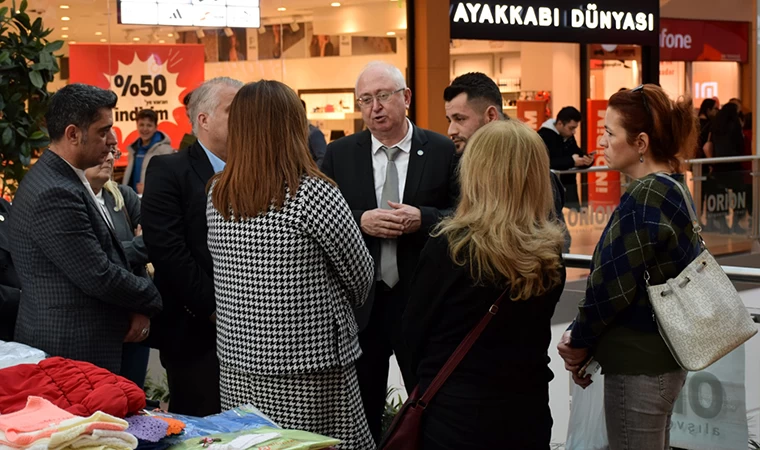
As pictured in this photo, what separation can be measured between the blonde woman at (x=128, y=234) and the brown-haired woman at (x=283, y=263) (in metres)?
0.68

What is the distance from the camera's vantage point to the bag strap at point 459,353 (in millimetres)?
2998

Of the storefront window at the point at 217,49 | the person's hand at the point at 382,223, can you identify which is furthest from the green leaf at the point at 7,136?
the storefront window at the point at 217,49

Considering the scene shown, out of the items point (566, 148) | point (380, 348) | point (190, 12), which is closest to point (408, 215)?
point (380, 348)

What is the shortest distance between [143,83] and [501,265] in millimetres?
7437

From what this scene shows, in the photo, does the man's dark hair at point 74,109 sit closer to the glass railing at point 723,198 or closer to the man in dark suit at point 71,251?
the man in dark suit at point 71,251

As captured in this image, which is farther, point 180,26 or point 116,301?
point 180,26

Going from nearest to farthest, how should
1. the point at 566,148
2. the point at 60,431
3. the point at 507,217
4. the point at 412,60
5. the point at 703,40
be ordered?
the point at 60,431 < the point at 507,217 < the point at 566,148 < the point at 412,60 < the point at 703,40

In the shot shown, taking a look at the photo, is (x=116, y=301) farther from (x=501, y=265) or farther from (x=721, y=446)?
(x=721, y=446)

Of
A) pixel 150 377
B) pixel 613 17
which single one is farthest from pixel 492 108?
pixel 613 17

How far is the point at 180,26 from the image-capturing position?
32.6ft

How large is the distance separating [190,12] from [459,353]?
759 cm

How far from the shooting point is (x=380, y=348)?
13.4ft

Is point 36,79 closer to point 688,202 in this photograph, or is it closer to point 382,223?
point 382,223

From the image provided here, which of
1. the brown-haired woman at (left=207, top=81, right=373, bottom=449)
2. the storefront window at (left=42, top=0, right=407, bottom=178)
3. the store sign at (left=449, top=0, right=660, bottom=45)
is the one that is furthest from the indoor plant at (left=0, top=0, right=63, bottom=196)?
the store sign at (left=449, top=0, right=660, bottom=45)
